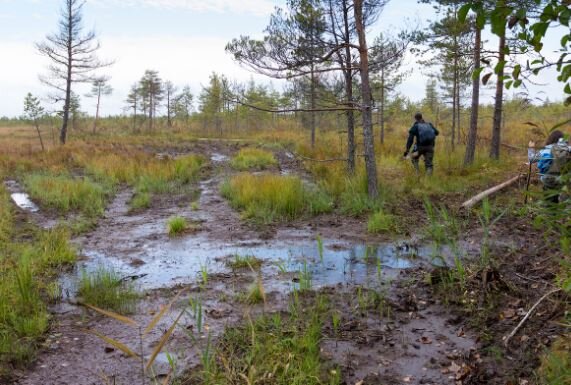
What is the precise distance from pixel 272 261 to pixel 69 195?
7176mm

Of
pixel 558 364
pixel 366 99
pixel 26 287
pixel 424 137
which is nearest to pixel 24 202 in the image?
pixel 26 287

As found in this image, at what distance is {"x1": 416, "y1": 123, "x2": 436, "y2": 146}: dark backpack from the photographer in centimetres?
1185

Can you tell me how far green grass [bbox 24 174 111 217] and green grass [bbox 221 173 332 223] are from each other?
3.43 metres

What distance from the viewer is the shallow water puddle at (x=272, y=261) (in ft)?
20.3

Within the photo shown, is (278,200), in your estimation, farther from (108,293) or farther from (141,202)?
(108,293)

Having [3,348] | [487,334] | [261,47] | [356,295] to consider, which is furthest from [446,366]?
[261,47]

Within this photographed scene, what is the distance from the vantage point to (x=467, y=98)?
70.6ft

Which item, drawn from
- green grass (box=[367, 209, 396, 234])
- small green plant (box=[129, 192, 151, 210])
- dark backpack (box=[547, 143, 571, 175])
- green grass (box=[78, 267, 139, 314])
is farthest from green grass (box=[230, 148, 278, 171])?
dark backpack (box=[547, 143, 571, 175])

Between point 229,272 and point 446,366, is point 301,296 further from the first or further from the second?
point 446,366

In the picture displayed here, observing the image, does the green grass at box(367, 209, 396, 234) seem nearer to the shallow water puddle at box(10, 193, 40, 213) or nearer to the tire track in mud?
the tire track in mud

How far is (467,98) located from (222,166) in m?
12.2

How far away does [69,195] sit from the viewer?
11.6 meters

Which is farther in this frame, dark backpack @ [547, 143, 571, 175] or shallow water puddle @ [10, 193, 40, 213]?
shallow water puddle @ [10, 193, 40, 213]

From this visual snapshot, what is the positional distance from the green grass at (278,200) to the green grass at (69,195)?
11.3 ft
